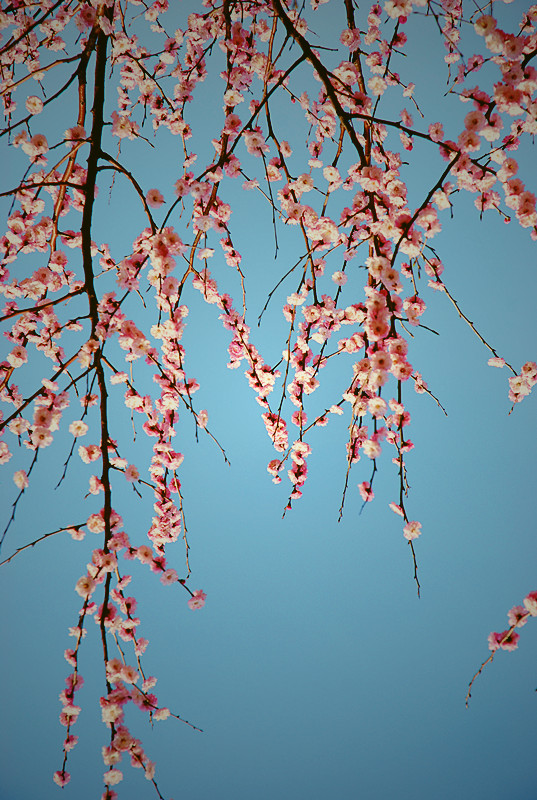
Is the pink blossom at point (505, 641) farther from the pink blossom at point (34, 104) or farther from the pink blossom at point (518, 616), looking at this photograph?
the pink blossom at point (34, 104)

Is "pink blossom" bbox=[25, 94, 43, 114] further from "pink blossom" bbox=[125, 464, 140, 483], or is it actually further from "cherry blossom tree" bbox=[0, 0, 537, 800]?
"pink blossom" bbox=[125, 464, 140, 483]

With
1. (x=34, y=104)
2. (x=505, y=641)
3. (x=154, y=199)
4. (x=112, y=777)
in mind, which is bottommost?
(x=112, y=777)

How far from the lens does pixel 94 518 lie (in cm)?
116

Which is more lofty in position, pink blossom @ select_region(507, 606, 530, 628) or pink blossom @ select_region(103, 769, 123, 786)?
pink blossom @ select_region(507, 606, 530, 628)

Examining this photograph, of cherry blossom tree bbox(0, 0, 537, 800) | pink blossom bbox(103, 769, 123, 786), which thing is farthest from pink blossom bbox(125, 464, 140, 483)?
pink blossom bbox(103, 769, 123, 786)

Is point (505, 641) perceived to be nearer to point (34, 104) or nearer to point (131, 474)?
point (131, 474)

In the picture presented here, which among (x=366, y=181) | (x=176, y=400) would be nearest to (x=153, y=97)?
(x=366, y=181)

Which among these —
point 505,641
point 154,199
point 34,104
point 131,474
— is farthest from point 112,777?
point 34,104

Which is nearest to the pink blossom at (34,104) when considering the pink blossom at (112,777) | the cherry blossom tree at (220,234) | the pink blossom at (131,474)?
the cherry blossom tree at (220,234)

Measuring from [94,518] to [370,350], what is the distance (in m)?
0.77

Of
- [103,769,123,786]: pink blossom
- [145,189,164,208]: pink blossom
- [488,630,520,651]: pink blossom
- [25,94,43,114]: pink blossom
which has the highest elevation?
[25,94,43,114]: pink blossom

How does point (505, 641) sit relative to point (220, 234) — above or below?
below

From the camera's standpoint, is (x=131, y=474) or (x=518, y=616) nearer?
(x=518, y=616)

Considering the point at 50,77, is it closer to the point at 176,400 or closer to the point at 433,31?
the point at 433,31
